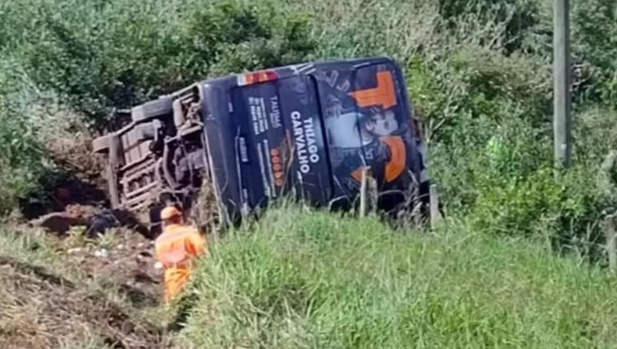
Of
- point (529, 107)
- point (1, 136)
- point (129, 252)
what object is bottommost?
point (529, 107)

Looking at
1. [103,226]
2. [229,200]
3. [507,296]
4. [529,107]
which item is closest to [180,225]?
[229,200]

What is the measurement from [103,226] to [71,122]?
3.51m

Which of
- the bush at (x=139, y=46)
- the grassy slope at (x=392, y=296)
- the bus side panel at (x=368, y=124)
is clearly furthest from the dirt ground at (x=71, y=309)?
the bush at (x=139, y=46)

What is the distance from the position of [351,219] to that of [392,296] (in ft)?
8.69

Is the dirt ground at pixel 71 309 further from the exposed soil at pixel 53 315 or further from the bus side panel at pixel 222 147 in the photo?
the bus side panel at pixel 222 147

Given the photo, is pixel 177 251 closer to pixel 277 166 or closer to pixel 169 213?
pixel 169 213

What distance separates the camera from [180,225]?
9461 millimetres

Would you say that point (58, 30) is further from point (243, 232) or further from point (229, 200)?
point (243, 232)

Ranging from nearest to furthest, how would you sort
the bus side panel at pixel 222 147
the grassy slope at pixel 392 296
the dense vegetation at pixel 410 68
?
1. the grassy slope at pixel 392 296
2. the bus side panel at pixel 222 147
3. the dense vegetation at pixel 410 68

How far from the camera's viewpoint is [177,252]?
8.61 metres

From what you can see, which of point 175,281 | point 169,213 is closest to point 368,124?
point 169,213

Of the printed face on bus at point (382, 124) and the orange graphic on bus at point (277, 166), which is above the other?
the printed face on bus at point (382, 124)

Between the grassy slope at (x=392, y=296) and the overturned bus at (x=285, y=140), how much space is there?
157 cm

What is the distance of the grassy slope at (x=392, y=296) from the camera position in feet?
21.4
